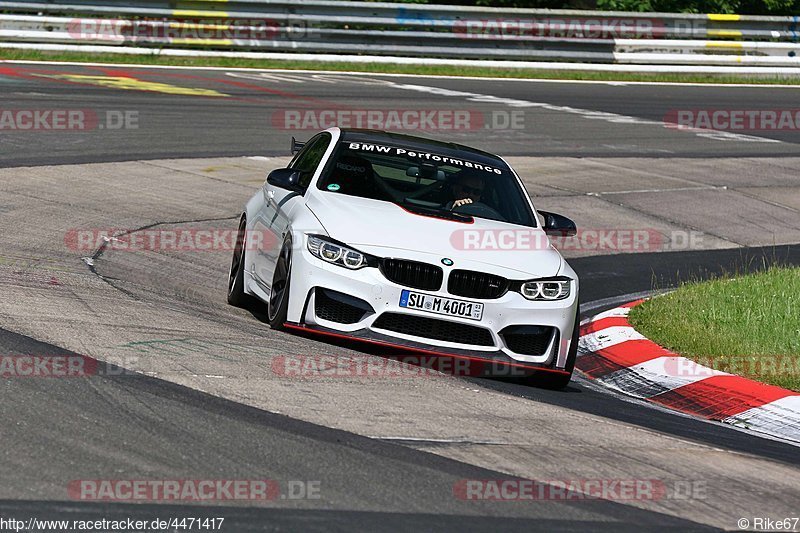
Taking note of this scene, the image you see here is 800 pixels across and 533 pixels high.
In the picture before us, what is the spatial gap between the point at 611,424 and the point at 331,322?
1962 mm

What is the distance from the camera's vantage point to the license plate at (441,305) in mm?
8055

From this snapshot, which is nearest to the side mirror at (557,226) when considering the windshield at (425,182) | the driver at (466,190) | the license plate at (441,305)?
the windshield at (425,182)

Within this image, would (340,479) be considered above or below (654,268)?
above

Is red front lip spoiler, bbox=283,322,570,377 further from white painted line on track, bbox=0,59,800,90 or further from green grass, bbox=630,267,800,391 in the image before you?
white painted line on track, bbox=0,59,800,90

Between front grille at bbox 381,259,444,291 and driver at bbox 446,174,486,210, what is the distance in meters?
1.26

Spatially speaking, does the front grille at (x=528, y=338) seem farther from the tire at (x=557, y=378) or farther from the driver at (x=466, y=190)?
the driver at (x=466, y=190)

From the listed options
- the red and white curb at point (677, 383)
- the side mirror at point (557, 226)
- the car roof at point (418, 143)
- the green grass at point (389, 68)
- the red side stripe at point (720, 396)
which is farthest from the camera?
the green grass at point (389, 68)

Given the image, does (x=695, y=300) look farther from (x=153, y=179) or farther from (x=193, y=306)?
(x=153, y=179)

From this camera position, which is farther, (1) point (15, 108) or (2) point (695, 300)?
(1) point (15, 108)

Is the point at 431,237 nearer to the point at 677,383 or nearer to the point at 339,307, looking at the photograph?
the point at 339,307

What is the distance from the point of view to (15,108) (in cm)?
1762

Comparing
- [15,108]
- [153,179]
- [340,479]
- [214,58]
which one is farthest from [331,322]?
[214,58]

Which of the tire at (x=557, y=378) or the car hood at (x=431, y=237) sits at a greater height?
the car hood at (x=431, y=237)

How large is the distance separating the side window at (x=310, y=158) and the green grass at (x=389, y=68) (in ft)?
47.9
